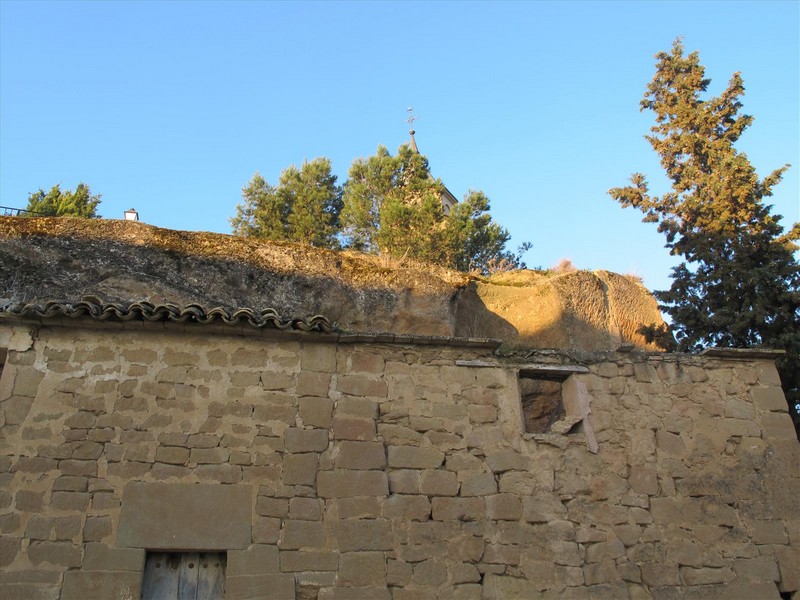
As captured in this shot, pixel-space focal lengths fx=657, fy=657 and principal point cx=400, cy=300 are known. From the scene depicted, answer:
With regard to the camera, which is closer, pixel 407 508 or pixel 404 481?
pixel 407 508

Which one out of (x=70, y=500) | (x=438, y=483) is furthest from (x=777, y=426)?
(x=70, y=500)

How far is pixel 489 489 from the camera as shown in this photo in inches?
261

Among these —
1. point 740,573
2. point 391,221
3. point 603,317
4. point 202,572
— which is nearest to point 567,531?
point 740,573

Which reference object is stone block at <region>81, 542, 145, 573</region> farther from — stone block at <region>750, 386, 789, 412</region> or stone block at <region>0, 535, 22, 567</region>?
stone block at <region>750, 386, 789, 412</region>

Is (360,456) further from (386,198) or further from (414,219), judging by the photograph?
(386,198)

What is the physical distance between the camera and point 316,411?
6.70 m

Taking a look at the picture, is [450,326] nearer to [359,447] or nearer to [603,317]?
[603,317]

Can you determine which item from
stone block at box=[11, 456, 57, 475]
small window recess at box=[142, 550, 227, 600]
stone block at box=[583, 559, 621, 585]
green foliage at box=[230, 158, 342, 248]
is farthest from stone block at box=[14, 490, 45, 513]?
green foliage at box=[230, 158, 342, 248]

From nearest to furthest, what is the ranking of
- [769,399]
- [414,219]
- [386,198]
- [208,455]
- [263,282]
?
[208,455], [769,399], [263,282], [414,219], [386,198]

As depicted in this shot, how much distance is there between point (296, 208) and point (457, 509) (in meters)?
15.8

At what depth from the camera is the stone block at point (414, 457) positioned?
6.62 metres

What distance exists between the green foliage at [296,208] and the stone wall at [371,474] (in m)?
13.1

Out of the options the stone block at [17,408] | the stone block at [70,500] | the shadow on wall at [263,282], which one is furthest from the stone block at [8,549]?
the shadow on wall at [263,282]

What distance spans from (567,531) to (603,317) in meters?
10.3
